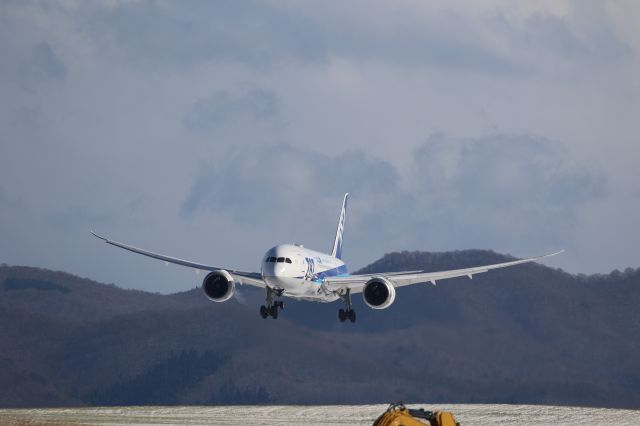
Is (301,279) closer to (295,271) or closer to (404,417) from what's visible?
(295,271)

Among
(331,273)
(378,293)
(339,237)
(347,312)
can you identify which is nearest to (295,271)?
(378,293)

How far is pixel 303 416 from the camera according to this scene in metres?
76.4

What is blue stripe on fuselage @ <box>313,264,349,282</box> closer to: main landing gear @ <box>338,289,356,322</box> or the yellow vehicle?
main landing gear @ <box>338,289,356,322</box>

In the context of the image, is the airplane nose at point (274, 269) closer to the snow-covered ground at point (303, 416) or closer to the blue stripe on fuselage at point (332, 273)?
the blue stripe on fuselage at point (332, 273)

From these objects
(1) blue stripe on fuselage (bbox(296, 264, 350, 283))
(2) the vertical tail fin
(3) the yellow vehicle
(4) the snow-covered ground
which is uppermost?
(2) the vertical tail fin

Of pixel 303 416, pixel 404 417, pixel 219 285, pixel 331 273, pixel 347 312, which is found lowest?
pixel 404 417

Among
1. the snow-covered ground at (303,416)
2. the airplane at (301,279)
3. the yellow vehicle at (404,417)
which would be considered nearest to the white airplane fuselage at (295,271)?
the airplane at (301,279)

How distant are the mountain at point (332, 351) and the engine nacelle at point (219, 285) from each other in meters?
42.6

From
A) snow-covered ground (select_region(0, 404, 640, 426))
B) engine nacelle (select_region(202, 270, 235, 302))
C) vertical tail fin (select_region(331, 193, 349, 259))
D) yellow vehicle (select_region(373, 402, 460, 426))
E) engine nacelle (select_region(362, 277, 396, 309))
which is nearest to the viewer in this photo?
yellow vehicle (select_region(373, 402, 460, 426))

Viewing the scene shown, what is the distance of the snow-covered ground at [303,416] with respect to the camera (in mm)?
69438

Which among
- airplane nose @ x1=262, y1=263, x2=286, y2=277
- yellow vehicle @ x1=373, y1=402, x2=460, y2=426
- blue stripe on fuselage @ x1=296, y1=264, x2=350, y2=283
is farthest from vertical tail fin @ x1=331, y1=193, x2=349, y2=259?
yellow vehicle @ x1=373, y1=402, x2=460, y2=426

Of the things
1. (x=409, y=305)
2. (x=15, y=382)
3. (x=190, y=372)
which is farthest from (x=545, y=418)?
(x=15, y=382)

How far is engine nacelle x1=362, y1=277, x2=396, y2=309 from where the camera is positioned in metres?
74.6

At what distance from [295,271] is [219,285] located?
599cm
